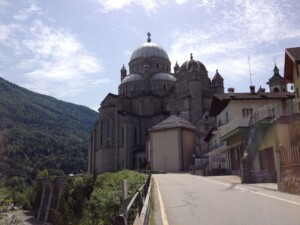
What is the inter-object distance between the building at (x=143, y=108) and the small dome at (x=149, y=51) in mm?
2928

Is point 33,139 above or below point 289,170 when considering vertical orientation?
above

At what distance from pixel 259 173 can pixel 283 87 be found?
3032cm

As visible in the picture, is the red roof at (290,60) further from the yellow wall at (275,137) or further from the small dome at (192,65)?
the small dome at (192,65)

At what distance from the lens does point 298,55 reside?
969 inches

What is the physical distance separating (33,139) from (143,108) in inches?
3117

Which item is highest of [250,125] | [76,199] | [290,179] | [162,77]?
[162,77]

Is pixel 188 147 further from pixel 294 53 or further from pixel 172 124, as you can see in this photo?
pixel 294 53

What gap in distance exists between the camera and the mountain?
382 feet

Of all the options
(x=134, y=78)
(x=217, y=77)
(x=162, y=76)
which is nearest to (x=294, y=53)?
(x=217, y=77)

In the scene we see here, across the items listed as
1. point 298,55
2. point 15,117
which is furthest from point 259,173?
point 15,117

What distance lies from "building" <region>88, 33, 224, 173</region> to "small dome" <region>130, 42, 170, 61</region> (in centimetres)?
293

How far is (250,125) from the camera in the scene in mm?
Result: 26062

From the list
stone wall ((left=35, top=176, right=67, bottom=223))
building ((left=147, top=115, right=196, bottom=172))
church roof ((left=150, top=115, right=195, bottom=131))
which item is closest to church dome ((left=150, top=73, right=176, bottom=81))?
church roof ((left=150, top=115, right=195, bottom=131))

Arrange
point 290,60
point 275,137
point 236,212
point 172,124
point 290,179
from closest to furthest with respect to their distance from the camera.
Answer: point 236,212 → point 290,179 → point 275,137 → point 290,60 → point 172,124
